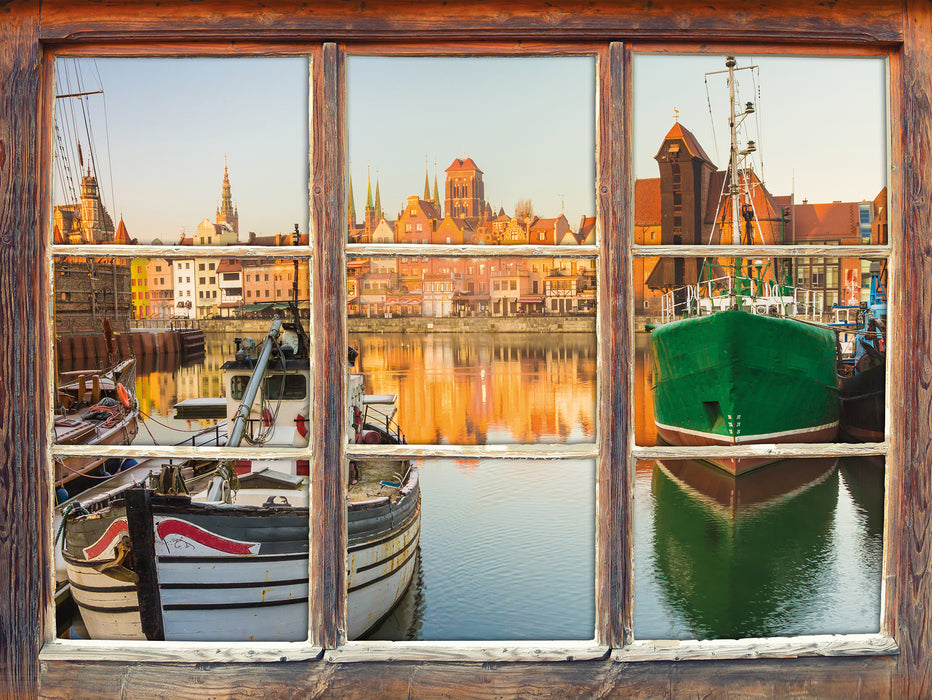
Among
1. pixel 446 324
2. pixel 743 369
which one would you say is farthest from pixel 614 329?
pixel 446 324

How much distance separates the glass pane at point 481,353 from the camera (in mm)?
29844

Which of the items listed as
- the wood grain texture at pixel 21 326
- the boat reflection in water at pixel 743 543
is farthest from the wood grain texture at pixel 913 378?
the boat reflection in water at pixel 743 543

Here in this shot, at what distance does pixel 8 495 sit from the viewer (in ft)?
6.38

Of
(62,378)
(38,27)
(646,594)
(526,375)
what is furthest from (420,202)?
(38,27)

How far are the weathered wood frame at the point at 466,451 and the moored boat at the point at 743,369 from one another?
11399 millimetres

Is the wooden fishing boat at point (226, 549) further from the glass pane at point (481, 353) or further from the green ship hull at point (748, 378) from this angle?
the glass pane at point (481, 353)

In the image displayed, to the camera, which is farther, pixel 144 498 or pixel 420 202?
pixel 420 202

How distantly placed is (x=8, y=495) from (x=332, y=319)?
90 cm

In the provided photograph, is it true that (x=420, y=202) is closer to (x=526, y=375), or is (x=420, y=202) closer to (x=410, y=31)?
(x=526, y=375)

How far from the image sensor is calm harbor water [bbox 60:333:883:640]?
10062 millimetres

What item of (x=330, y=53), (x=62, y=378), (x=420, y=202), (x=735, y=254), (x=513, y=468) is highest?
(x=420, y=202)

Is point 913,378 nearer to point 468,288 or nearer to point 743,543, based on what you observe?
point 743,543

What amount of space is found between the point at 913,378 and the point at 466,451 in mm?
1125

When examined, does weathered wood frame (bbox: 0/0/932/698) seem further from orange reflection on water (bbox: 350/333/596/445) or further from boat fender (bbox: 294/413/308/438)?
orange reflection on water (bbox: 350/333/596/445)
